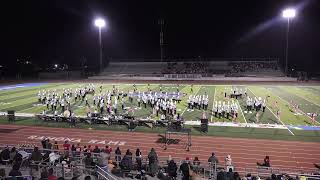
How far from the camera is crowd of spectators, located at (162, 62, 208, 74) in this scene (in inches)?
2348

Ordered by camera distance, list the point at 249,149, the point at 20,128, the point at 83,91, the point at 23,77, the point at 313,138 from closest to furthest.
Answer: the point at 249,149 → the point at 313,138 → the point at 20,128 → the point at 83,91 → the point at 23,77

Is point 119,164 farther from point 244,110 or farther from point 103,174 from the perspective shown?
point 244,110

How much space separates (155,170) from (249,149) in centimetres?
626

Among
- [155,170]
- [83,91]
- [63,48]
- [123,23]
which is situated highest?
[123,23]

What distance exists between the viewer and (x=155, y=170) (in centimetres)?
1232

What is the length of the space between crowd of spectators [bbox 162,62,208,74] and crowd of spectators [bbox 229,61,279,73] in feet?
17.1

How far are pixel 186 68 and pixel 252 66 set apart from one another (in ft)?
38.1

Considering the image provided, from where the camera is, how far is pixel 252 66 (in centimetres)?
6022

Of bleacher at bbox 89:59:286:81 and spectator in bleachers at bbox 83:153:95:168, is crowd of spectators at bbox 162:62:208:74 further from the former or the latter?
spectator in bleachers at bbox 83:153:95:168

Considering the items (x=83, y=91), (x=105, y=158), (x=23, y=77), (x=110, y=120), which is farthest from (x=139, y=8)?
(x=105, y=158)

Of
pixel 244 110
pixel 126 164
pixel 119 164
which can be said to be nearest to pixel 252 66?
pixel 244 110

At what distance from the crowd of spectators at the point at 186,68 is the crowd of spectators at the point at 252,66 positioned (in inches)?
205

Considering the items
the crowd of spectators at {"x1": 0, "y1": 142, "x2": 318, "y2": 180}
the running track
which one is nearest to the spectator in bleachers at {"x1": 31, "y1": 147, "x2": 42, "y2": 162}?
the crowd of spectators at {"x1": 0, "y1": 142, "x2": 318, "y2": 180}

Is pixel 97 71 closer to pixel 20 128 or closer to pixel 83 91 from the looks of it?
pixel 83 91
